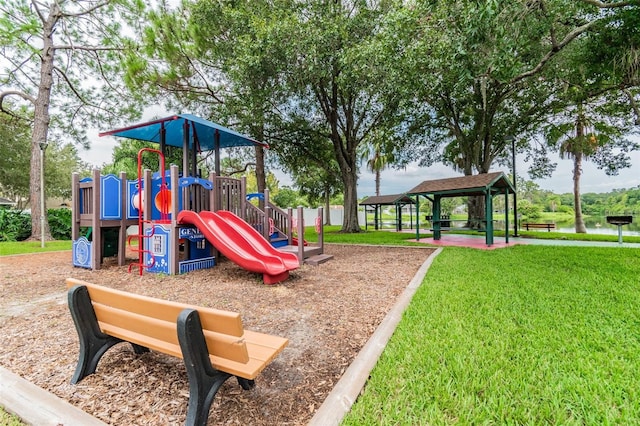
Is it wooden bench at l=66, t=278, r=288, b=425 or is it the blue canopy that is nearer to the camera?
wooden bench at l=66, t=278, r=288, b=425

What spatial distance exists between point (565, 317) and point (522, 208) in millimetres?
51932

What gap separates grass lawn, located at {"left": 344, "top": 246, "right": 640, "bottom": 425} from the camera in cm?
172

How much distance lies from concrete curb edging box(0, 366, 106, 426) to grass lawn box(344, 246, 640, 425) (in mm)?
A: 1638

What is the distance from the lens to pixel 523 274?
5.36 meters

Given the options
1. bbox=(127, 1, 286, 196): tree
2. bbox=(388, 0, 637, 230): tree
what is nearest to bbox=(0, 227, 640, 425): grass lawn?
bbox=(388, 0, 637, 230): tree

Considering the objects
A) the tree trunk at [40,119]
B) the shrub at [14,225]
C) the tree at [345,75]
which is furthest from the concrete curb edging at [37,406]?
the shrub at [14,225]

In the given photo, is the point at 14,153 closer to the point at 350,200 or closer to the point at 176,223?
the point at 350,200

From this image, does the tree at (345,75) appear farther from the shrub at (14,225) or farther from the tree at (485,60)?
the shrub at (14,225)

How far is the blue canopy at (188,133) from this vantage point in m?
6.84

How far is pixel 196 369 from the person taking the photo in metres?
1.59

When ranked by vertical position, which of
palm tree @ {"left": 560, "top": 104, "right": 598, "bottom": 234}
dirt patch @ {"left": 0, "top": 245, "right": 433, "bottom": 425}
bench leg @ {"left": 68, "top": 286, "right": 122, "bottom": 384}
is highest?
palm tree @ {"left": 560, "top": 104, "right": 598, "bottom": 234}

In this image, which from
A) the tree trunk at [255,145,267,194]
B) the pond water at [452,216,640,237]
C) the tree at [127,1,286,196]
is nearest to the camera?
the tree at [127,1,286,196]

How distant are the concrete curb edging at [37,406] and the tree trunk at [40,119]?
45.0ft

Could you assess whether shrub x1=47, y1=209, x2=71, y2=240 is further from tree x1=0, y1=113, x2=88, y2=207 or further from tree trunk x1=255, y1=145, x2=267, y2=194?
tree trunk x1=255, y1=145, x2=267, y2=194
